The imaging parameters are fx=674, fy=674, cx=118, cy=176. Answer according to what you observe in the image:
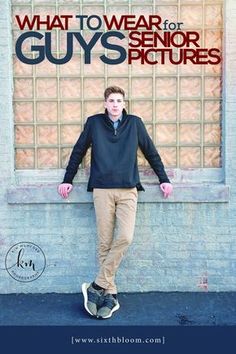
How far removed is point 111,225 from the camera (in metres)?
5.94

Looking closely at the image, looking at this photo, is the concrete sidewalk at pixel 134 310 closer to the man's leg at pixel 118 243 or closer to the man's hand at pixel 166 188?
the man's leg at pixel 118 243

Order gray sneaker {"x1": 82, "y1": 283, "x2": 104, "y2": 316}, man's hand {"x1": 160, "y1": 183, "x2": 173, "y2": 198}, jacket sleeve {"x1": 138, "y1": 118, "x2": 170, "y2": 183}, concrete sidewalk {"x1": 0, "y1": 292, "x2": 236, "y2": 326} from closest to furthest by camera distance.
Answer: concrete sidewalk {"x1": 0, "y1": 292, "x2": 236, "y2": 326}, gray sneaker {"x1": 82, "y1": 283, "x2": 104, "y2": 316}, jacket sleeve {"x1": 138, "y1": 118, "x2": 170, "y2": 183}, man's hand {"x1": 160, "y1": 183, "x2": 173, "y2": 198}

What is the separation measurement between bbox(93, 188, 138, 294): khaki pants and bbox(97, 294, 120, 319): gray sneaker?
0.07 meters

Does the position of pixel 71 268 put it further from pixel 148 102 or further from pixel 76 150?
pixel 148 102

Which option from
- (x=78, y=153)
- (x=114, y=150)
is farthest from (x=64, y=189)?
(x=114, y=150)

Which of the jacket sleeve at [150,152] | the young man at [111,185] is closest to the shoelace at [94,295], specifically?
the young man at [111,185]

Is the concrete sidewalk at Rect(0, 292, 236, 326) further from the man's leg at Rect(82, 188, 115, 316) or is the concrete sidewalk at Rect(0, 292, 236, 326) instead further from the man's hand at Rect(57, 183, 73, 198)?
the man's hand at Rect(57, 183, 73, 198)

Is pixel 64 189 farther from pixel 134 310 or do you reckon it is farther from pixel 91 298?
pixel 134 310

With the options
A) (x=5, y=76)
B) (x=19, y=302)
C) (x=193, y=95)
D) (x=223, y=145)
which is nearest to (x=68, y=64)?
(x=5, y=76)

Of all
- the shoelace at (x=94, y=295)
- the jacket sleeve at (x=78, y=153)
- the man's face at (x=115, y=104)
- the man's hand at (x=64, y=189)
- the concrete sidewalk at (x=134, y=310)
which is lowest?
the concrete sidewalk at (x=134, y=310)

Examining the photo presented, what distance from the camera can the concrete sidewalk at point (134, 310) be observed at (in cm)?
573

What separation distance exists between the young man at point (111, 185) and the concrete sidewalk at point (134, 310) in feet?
0.55

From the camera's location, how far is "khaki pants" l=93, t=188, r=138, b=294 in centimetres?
585

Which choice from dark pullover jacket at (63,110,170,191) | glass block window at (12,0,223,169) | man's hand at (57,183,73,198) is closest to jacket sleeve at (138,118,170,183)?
dark pullover jacket at (63,110,170,191)
